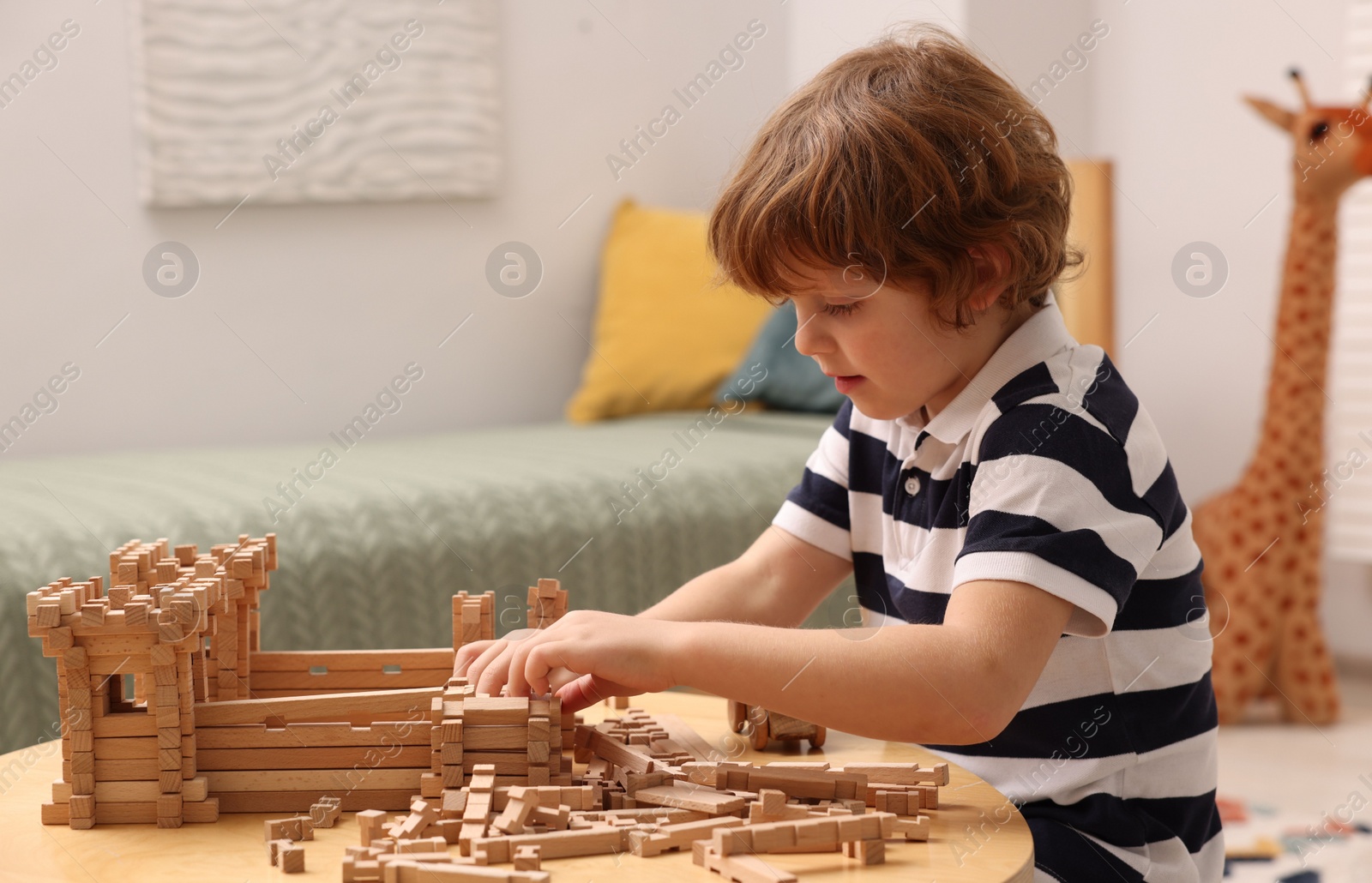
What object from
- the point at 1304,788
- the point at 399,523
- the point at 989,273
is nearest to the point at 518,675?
the point at 989,273

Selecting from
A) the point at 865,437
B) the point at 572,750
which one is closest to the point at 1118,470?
the point at 865,437

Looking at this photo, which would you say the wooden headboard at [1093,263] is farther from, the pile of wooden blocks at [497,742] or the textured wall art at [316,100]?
the pile of wooden blocks at [497,742]

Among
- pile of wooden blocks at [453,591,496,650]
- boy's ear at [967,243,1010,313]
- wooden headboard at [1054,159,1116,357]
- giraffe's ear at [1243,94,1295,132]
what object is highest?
giraffe's ear at [1243,94,1295,132]

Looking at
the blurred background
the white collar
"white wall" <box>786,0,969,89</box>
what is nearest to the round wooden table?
the white collar

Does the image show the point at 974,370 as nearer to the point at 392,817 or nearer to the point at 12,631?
the point at 392,817

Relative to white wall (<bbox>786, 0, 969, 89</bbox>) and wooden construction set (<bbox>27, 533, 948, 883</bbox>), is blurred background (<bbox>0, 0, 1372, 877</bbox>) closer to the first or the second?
white wall (<bbox>786, 0, 969, 89</bbox>)

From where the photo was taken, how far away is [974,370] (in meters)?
0.96

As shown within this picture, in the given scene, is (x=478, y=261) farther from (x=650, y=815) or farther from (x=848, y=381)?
(x=650, y=815)

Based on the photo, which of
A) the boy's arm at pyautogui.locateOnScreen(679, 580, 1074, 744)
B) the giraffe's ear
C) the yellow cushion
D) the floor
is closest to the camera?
the boy's arm at pyautogui.locateOnScreen(679, 580, 1074, 744)

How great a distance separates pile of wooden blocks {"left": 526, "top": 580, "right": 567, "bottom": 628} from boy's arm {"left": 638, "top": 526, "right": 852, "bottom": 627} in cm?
17

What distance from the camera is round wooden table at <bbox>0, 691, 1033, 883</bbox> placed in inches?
25.8

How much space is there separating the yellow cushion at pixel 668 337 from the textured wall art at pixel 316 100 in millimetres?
381

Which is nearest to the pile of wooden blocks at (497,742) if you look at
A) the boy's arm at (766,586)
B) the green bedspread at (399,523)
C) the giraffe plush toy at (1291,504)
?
the boy's arm at (766,586)

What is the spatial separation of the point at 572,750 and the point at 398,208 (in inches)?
75.0
